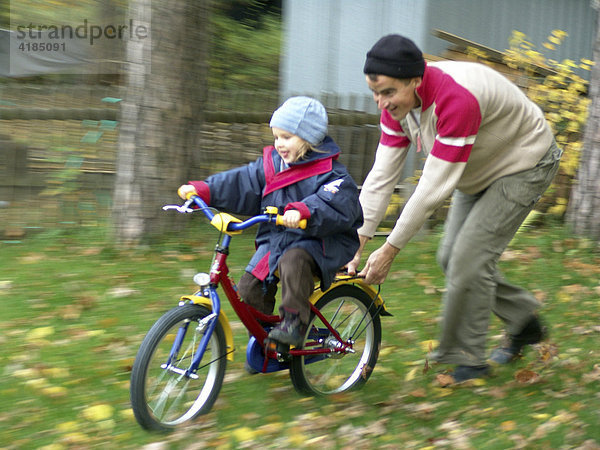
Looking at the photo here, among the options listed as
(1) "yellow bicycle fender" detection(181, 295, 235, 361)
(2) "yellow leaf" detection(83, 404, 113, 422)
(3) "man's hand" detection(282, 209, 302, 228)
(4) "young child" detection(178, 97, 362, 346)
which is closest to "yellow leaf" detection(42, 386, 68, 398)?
(2) "yellow leaf" detection(83, 404, 113, 422)

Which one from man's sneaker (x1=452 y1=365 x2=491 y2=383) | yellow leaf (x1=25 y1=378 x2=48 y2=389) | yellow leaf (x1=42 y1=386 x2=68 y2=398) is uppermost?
man's sneaker (x1=452 y1=365 x2=491 y2=383)

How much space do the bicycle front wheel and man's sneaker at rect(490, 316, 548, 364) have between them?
1.99 meters

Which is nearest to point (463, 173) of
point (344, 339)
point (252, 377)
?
point (344, 339)

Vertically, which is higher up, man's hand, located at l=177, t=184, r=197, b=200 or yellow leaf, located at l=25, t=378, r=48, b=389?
man's hand, located at l=177, t=184, r=197, b=200

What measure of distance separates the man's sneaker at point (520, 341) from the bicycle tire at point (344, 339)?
91 centimetres

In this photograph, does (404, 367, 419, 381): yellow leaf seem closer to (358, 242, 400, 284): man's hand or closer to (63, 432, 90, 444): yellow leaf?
(358, 242, 400, 284): man's hand

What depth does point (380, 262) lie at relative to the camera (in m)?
3.86

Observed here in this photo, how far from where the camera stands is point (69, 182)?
740cm

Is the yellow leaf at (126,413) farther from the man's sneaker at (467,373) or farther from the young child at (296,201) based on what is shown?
the man's sneaker at (467,373)

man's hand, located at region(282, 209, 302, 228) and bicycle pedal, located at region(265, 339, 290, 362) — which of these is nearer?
man's hand, located at region(282, 209, 302, 228)

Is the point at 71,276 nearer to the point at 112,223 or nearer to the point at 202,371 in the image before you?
the point at 112,223

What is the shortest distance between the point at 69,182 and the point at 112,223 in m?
1.10

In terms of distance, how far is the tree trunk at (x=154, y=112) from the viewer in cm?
643

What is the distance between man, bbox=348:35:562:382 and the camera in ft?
12.1
